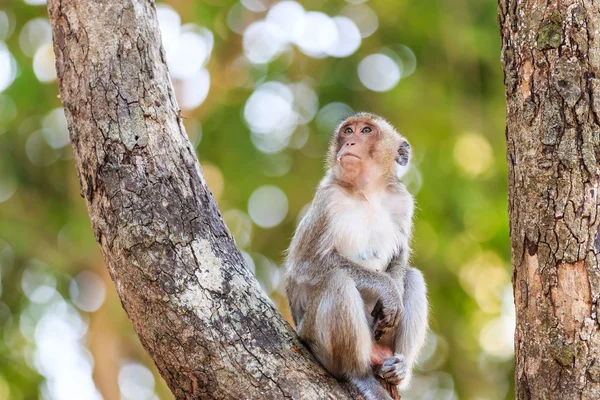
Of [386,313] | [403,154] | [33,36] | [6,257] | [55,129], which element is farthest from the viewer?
[55,129]

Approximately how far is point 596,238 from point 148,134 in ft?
8.18

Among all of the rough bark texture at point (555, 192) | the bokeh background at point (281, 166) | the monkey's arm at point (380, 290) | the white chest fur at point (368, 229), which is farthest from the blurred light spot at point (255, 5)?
the rough bark texture at point (555, 192)

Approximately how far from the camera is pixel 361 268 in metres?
5.96

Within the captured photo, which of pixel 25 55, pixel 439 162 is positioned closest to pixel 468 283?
pixel 439 162

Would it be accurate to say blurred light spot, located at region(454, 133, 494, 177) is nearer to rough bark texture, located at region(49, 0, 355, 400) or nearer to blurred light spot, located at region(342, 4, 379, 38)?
blurred light spot, located at region(342, 4, 379, 38)

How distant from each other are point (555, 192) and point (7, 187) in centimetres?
1026

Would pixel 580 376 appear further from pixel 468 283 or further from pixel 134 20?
pixel 468 283

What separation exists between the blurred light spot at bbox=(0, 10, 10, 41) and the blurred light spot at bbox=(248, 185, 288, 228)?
4.53 meters

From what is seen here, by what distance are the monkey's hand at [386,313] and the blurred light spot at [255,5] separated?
8184 mm

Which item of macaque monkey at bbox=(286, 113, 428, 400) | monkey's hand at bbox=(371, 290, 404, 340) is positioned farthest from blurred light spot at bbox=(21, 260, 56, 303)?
monkey's hand at bbox=(371, 290, 404, 340)

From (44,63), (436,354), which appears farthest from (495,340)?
(44,63)

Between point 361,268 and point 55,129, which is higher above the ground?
point 55,129

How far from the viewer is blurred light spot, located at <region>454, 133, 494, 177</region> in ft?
39.7

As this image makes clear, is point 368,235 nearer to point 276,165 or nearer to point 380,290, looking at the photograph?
point 380,290
